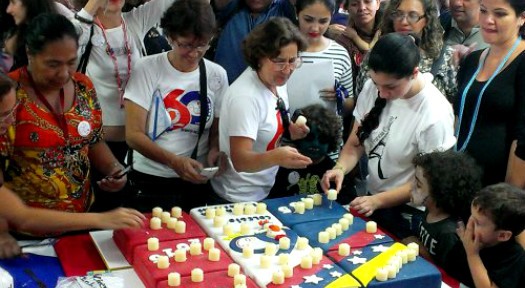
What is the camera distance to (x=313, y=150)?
8.08ft

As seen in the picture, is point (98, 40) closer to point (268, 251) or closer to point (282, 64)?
point (282, 64)

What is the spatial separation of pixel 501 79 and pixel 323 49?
0.83m

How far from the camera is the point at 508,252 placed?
6.22 ft

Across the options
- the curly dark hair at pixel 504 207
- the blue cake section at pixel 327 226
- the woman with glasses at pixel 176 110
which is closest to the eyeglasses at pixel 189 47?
the woman with glasses at pixel 176 110

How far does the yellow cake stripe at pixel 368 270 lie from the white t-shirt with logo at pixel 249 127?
26.6 inches

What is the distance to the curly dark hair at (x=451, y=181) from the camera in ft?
6.82

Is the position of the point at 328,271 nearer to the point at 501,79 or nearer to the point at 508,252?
the point at 508,252

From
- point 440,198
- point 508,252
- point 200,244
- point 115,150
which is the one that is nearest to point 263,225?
point 200,244

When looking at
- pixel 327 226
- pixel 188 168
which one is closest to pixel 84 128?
pixel 188 168

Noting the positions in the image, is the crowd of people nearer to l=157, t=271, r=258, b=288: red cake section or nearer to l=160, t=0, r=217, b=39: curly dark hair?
l=160, t=0, r=217, b=39: curly dark hair

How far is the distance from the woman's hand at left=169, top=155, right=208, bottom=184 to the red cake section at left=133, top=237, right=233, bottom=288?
52cm

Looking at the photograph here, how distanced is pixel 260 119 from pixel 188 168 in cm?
33

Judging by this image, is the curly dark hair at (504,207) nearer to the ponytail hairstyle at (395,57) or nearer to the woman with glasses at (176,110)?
the ponytail hairstyle at (395,57)

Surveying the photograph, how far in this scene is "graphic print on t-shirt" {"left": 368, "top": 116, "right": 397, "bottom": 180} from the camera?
2312mm
